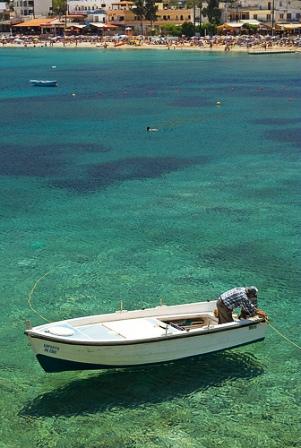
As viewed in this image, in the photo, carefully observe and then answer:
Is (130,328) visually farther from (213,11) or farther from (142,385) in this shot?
(213,11)

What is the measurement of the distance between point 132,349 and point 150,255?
430 inches

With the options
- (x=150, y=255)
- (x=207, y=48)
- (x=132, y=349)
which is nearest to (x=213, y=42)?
(x=207, y=48)

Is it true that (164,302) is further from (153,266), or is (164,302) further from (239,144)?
(239,144)

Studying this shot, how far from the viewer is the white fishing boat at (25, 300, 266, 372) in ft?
60.0

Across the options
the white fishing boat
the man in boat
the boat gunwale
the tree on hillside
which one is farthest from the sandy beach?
the boat gunwale

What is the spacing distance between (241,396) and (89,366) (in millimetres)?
4127

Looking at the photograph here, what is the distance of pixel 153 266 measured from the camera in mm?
28188

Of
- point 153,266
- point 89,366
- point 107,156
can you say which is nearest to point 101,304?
point 153,266

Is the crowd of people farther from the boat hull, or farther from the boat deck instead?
the boat hull

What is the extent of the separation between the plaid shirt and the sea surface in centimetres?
159

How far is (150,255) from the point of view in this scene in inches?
1157

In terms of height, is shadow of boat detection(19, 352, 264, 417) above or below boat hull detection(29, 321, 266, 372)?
below

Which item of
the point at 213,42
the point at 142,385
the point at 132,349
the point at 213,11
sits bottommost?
the point at 142,385

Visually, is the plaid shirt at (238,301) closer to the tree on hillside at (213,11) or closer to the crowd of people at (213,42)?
the crowd of people at (213,42)
